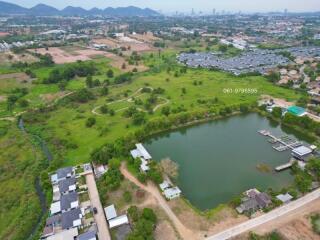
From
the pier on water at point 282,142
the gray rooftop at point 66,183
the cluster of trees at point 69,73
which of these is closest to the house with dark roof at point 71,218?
the gray rooftop at point 66,183

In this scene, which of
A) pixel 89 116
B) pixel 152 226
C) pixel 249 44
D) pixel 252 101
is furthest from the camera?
pixel 249 44

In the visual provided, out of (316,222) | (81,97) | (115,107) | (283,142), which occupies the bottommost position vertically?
(115,107)

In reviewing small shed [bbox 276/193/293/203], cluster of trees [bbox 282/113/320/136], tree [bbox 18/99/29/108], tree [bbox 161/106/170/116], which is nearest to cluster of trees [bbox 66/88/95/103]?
tree [bbox 18/99/29/108]

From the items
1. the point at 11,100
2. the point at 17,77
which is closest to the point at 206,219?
the point at 11,100

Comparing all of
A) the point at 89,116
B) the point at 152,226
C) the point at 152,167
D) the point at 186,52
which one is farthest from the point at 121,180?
the point at 186,52

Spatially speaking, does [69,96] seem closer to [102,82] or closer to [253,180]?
[102,82]

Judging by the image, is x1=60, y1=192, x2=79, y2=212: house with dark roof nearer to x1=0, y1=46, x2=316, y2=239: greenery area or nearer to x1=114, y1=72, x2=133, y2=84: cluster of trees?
x1=0, y1=46, x2=316, y2=239: greenery area

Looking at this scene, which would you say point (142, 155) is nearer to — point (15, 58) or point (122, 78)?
point (122, 78)
